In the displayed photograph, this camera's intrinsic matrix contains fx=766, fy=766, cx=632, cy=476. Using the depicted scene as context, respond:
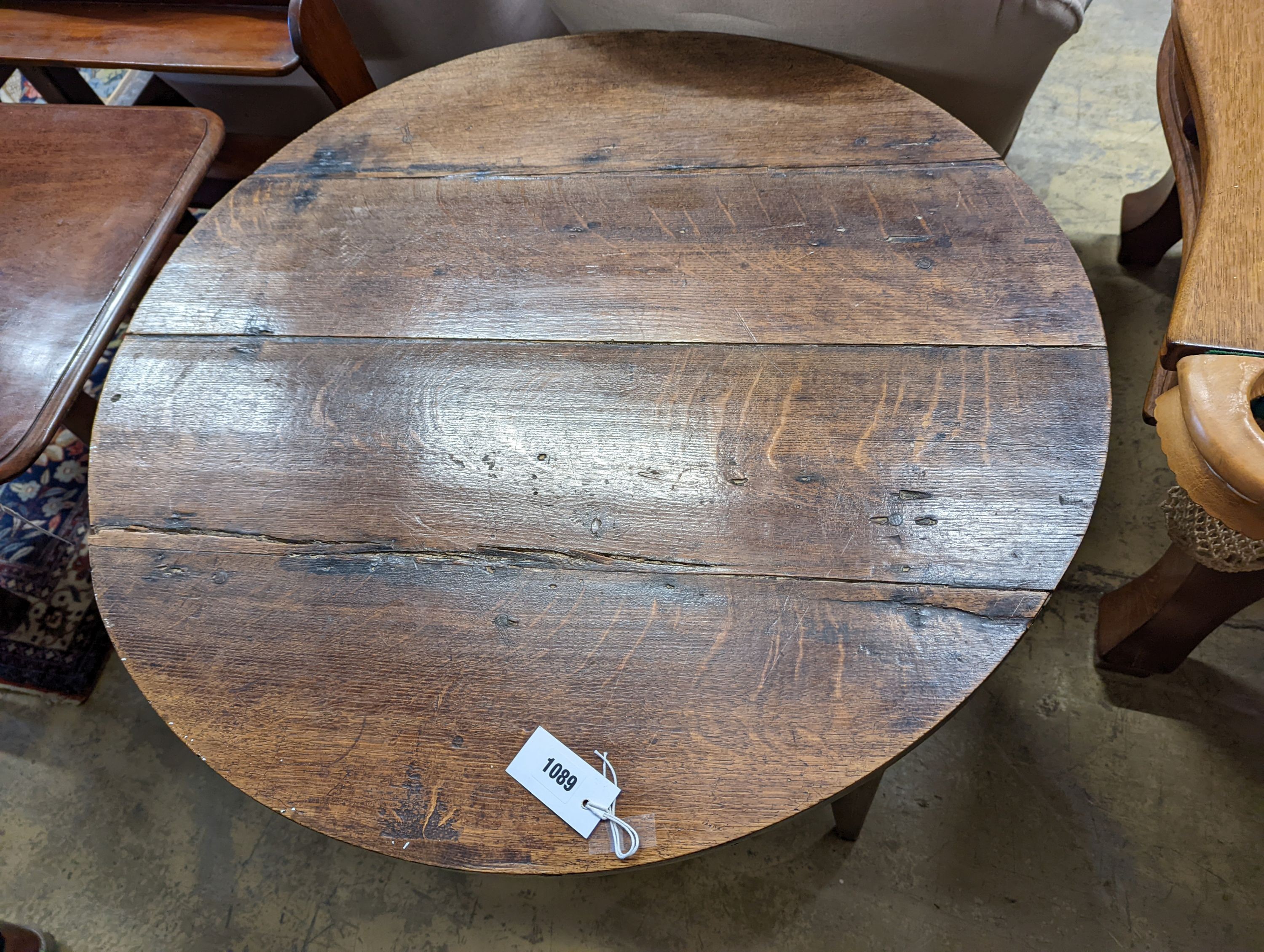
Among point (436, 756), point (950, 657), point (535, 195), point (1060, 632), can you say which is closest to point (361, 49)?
point (535, 195)

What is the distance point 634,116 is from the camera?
1043 millimetres

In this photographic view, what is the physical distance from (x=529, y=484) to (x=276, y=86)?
129cm

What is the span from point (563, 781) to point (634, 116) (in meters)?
0.85

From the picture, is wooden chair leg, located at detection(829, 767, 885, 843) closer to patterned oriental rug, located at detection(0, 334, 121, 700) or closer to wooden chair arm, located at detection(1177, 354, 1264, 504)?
wooden chair arm, located at detection(1177, 354, 1264, 504)

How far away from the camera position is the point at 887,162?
0.96 meters

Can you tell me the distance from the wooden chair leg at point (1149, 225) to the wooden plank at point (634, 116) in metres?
0.78

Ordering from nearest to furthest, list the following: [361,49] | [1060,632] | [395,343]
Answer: [395,343], [1060,632], [361,49]

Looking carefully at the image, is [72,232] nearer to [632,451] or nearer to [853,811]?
[632,451]

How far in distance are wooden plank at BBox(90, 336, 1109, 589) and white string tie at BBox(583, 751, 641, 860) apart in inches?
9.1

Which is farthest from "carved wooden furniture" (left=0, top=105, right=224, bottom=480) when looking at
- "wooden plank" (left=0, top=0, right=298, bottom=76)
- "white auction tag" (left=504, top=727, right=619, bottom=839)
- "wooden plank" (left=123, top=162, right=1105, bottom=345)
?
"white auction tag" (left=504, top=727, right=619, bottom=839)

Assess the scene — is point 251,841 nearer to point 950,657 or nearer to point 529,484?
point 529,484

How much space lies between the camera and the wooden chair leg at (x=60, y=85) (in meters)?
1.65

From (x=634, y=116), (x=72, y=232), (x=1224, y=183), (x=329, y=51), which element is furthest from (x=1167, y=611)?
(x=72, y=232)

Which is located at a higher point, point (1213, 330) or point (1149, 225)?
point (1213, 330)
